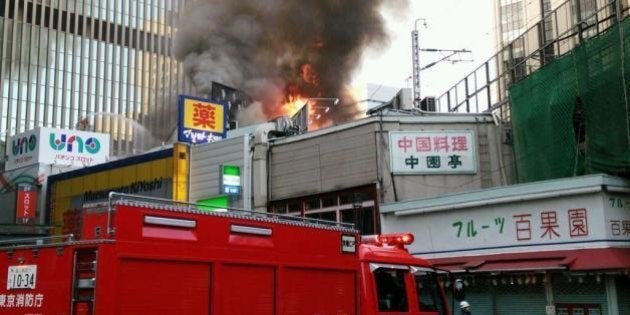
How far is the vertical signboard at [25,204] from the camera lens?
27125 millimetres

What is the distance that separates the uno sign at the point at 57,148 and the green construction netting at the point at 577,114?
22.2 meters

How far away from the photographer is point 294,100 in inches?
1489

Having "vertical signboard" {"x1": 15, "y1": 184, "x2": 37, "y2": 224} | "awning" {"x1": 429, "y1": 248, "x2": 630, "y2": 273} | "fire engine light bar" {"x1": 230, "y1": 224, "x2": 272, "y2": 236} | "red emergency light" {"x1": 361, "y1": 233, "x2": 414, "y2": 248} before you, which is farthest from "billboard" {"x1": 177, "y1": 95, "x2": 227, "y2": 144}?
"fire engine light bar" {"x1": 230, "y1": 224, "x2": 272, "y2": 236}

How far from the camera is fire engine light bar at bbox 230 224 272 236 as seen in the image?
6.45m

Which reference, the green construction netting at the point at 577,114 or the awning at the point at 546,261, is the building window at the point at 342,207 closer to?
the awning at the point at 546,261

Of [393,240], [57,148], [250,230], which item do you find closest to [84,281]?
[250,230]

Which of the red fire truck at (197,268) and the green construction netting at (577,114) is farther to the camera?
the green construction netting at (577,114)

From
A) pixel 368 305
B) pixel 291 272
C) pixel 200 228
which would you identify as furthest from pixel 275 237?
pixel 368 305

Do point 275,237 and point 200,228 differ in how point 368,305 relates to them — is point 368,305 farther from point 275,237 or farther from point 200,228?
point 200,228

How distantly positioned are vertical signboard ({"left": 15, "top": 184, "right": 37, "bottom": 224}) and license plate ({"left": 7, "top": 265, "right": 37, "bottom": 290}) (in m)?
22.9

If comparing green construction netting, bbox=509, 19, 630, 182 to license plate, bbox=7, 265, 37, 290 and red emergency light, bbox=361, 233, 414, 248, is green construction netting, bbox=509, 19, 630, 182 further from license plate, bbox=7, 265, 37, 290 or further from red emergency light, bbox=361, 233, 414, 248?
license plate, bbox=7, 265, 37, 290

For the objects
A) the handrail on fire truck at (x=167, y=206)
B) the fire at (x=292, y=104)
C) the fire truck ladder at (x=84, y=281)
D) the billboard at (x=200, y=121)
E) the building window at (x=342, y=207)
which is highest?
the fire at (x=292, y=104)

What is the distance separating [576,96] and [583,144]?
1.02 metres

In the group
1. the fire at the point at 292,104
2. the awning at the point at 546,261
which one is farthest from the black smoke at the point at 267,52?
the awning at the point at 546,261
